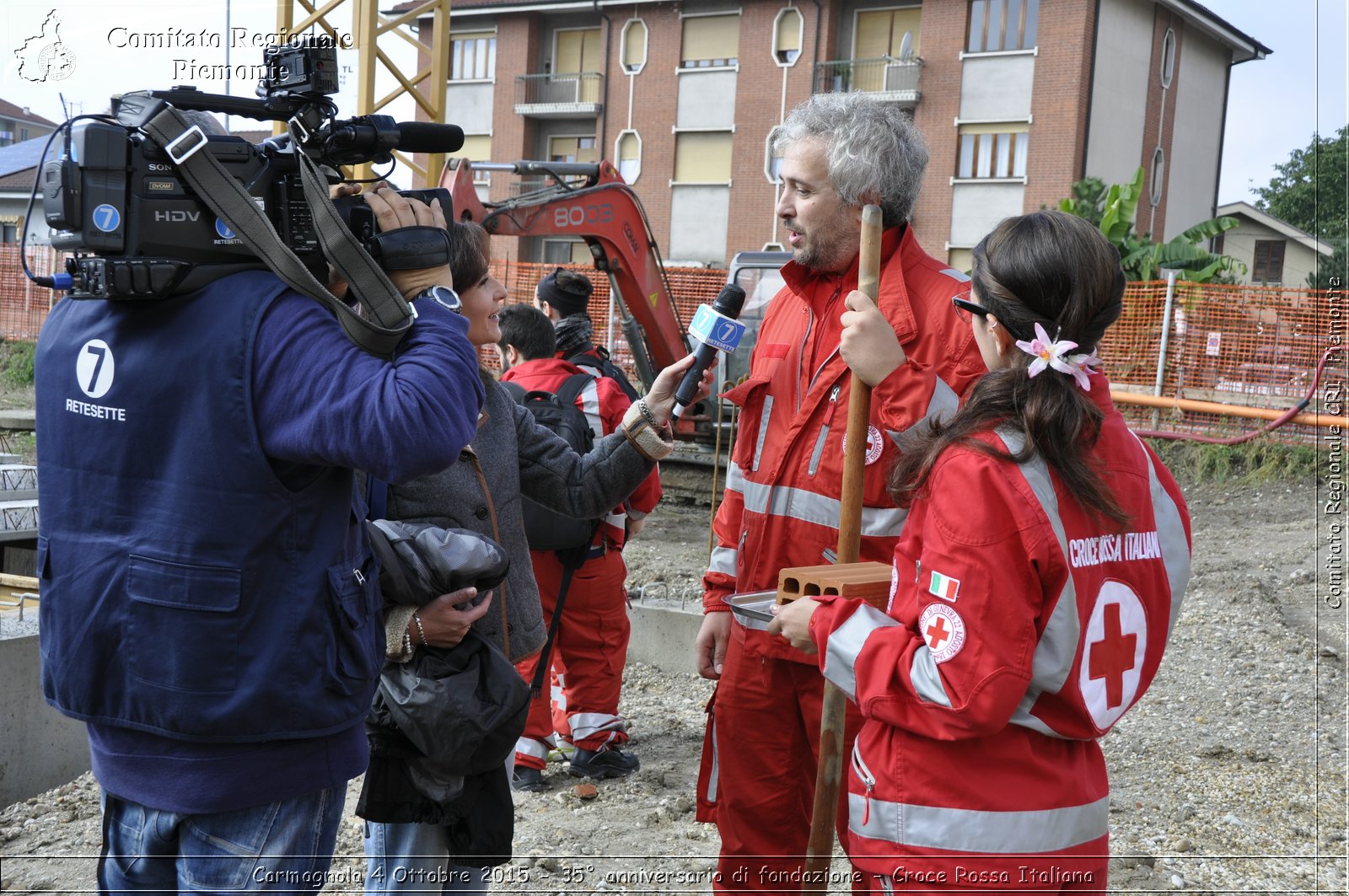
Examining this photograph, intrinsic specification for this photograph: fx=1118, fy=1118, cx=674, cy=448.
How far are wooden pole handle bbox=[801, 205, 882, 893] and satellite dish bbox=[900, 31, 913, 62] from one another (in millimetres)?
28281

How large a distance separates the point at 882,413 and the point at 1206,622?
583 cm

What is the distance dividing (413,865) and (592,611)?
270 cm

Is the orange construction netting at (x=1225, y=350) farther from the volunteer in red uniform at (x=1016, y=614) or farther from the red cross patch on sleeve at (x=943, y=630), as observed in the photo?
the red cross patch on sleeve at (x=943, y=630)

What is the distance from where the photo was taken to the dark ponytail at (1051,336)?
191cm

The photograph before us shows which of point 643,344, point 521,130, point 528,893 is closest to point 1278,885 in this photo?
point 528,893

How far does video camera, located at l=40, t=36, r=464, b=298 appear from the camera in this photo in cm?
166

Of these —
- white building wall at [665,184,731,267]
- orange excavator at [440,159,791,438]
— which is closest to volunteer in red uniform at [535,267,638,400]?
orange excavator at [440,159,791,438]

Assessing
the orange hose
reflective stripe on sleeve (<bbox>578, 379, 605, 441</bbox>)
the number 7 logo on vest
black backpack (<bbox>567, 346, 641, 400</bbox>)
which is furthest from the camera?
the orange hose

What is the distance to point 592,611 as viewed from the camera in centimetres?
522

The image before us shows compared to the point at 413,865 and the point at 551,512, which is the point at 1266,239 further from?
the point at 413,865

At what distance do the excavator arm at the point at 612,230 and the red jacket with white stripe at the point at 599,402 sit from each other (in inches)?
176

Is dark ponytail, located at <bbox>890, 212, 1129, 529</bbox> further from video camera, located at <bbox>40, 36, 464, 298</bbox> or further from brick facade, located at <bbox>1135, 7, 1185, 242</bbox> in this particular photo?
brick facade, located at <bbox>1135, 7, 1185, 242</bbox>

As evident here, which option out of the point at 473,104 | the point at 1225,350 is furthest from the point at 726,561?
the point at 473,104

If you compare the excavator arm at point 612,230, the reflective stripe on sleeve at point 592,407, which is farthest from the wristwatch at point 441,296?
the excavator arm at point 612,230
